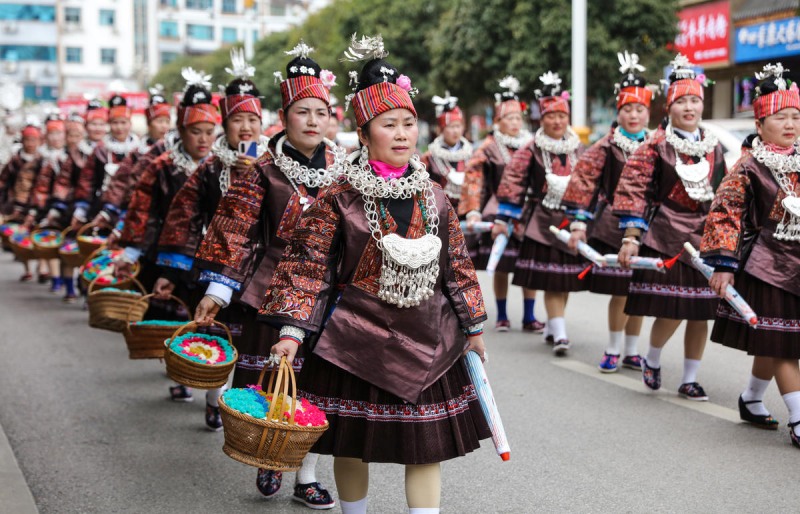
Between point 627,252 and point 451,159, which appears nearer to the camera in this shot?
point 627,252

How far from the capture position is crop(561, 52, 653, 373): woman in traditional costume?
26.9 ft

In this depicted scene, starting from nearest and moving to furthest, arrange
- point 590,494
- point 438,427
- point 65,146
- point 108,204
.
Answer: point 438,427 < point 590,494 < point 108,204 < point 65,146

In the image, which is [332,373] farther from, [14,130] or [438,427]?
[14,130]

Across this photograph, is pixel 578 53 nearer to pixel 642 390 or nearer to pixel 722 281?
pixel 642 390

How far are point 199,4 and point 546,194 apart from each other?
95.6 m

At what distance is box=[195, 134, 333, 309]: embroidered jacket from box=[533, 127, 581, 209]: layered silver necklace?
4121 millimetres

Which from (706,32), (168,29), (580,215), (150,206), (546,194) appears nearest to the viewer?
(150,206)

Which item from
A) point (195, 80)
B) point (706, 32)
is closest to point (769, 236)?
point (195, 80)

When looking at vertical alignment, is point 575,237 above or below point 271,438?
above

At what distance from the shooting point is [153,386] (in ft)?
26.8

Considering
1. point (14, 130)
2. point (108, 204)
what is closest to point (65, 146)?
point (108, 204)

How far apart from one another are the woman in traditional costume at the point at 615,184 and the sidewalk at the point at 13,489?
431 cm

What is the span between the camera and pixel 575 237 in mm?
8016

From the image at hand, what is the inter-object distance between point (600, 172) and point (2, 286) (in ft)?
32.2
